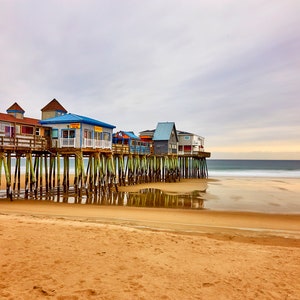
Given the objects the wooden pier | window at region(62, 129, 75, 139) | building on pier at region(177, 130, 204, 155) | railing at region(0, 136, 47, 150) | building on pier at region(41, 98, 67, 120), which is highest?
building on pier at region(41, 98, 67, 120)

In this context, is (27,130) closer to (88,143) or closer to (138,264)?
(88,143)

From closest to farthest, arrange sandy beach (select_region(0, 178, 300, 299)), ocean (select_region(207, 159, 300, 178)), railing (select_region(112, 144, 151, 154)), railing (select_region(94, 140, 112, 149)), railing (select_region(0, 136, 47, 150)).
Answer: sandy beach (select_region(0, 178, 300, 299)) < railing (select_region(0, 136, 47, 150)) < railing (select_region(94, 140, 112, 149)) < railing (select_region(112, 144, 151, 154)) < ocean (select_region(207, 159, 300, 178))

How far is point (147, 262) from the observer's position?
727cm

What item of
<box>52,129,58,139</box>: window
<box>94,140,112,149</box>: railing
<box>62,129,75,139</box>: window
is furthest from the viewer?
<box>94,140,112,149</box>: railing

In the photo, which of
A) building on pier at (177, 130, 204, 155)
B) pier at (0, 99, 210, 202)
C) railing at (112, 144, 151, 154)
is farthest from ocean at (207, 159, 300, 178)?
pier at (0, 99, 210, 202)

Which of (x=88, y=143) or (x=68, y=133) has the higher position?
(x=68, y=133)

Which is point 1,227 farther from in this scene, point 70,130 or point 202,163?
point 202,163

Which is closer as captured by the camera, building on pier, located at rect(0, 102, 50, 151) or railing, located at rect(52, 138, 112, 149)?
building on pier, located at rect(0, 102, 50, 151)

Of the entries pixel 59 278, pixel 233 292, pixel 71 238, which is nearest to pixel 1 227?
pixel 71 238

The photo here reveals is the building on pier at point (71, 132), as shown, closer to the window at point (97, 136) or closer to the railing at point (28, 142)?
the window at point (97, 136)

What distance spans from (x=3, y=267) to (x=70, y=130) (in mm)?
19762

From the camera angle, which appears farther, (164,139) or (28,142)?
(164,139)

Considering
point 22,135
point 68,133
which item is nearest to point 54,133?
point 68,133

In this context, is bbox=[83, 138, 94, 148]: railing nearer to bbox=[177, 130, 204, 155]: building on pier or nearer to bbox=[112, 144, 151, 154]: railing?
bbox=[112, 144, 151, 154]: railing
